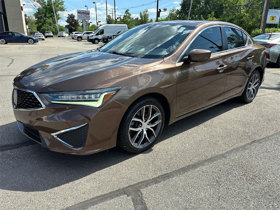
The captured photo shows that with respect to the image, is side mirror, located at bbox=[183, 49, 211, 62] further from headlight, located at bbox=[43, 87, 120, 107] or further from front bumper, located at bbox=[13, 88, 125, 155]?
headlight, located at bbox=[43, 87, 120, 107]

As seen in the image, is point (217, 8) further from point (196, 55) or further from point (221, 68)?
point (196, 55)

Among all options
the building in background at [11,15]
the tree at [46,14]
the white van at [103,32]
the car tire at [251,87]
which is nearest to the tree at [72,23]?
the tree at [46,14]

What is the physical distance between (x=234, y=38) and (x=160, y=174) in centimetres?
305

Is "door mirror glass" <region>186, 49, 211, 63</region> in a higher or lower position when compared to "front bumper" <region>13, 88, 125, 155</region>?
higher

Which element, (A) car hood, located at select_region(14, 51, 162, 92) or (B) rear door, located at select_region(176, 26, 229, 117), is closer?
(A) car hood, located at select_region(14, 51, 162, 92)

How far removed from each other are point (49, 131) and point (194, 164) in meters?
1.70

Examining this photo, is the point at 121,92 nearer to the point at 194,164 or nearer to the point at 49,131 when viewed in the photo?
the point at 49,131

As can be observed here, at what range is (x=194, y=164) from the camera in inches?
109

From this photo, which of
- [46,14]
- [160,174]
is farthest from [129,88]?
[46,14]

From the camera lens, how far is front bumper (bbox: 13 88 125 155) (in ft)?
7.59

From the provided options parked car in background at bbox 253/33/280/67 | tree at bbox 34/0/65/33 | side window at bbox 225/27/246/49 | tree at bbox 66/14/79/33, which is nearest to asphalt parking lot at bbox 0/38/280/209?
side window at bbox 225/27/246/49

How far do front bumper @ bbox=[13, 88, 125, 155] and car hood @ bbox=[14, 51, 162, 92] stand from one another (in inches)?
7.9

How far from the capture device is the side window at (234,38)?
408 cm

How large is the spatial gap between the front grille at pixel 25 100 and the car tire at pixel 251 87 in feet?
13.0
